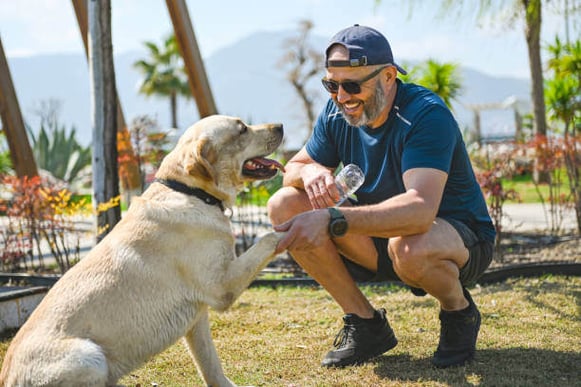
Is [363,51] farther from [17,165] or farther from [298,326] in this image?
[17,165]

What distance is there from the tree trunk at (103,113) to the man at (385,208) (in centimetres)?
301

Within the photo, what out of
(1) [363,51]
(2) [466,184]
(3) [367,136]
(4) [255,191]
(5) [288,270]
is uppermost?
(1) [363,51]

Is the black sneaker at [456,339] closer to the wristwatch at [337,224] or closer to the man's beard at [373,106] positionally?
the wristwatch at [337,224]

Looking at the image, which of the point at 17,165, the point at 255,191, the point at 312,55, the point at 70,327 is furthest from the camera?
the point at 312,55

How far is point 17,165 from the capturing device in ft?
28.6

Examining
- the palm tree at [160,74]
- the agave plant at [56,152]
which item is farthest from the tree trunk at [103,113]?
the palm tree at [160,74]

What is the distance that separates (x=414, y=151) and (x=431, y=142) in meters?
0.09

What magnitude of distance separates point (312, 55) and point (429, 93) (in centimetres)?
3221

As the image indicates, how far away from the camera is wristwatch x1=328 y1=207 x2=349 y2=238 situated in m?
3.42

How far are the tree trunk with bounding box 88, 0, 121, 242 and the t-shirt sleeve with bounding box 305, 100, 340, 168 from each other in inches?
116

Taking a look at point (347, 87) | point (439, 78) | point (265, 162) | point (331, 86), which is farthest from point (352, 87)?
point (439, 78)

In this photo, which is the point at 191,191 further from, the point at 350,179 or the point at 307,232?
the point at 350,179

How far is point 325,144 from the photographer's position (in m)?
4.35

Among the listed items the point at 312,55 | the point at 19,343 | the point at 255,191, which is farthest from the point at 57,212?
the point at 312,55
